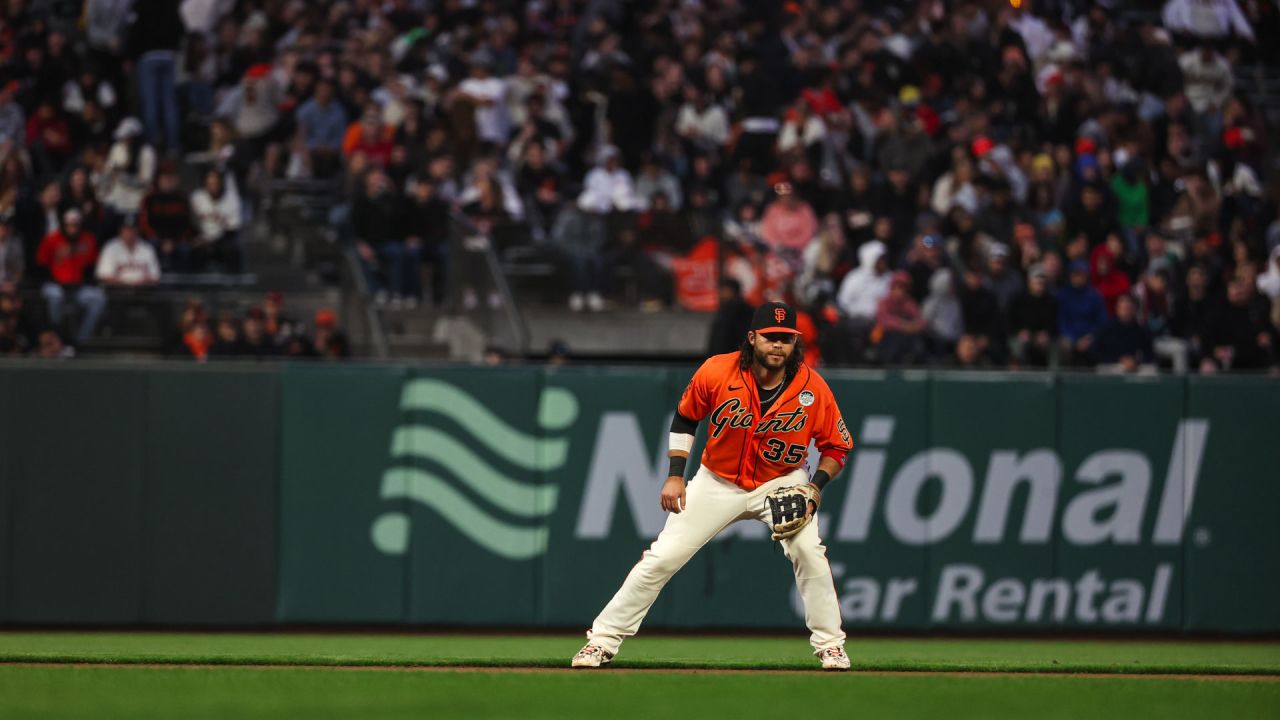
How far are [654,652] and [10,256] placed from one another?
8508 millimetres

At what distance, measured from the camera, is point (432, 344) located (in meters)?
16.2

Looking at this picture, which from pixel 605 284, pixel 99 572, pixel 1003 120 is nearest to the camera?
pixel 99 572

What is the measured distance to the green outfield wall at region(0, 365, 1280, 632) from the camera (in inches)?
541

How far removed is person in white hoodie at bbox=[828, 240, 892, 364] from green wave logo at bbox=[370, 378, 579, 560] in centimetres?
380

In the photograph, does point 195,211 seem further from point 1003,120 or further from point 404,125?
point 1003,120

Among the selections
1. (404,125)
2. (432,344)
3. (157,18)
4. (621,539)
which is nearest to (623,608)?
(621,539)

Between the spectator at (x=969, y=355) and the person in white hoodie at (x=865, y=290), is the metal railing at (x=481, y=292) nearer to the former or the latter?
the person in white hoodie at (x=865, y=290)

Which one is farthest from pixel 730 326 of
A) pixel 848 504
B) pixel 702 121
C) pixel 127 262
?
pixel 702 121

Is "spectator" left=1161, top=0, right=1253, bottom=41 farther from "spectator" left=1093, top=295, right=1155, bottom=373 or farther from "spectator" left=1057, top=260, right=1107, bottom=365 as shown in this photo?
"spectator" left=1093, top=295, right=1155, bottom=373

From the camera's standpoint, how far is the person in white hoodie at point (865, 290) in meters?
16.6

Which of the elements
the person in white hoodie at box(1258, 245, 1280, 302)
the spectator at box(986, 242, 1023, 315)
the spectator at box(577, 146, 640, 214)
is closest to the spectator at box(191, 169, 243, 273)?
the spectator at box(577, 146, 640, 214)

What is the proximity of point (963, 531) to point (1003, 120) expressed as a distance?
864cm

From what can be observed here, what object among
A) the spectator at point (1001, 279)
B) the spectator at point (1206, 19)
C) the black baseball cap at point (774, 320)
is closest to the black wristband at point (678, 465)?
the black baseball cap at point (774, 320)

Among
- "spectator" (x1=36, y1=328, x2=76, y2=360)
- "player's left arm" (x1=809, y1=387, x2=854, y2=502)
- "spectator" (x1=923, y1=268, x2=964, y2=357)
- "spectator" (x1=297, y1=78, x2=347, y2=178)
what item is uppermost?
"spectator" (x1=297, y1=78, x2=347, y2=178)
